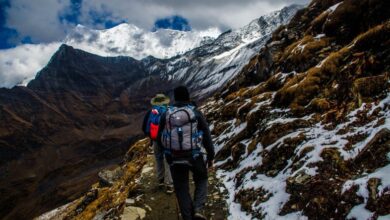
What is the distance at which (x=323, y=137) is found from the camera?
1360 centimetres

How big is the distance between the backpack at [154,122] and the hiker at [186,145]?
2260 mm

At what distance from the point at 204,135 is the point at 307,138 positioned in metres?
7.05

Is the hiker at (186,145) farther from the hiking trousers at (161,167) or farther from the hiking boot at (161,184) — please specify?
the hiking boot at (161,184)

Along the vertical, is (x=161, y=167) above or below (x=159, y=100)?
below

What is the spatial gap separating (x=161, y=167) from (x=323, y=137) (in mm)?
6469

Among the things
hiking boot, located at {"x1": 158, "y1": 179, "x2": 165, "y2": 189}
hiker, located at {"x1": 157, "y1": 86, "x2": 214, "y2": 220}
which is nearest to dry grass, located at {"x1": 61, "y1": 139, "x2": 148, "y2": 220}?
hiking boot, located at {"x1": 158, "y1": 179, "x2": 165, "y2": 189}

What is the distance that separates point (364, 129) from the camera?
12219 mm

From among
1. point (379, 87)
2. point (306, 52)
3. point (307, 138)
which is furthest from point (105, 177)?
point (379, 87)

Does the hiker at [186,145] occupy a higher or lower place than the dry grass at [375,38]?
lower

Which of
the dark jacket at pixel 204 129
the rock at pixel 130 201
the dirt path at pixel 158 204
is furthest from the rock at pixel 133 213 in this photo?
the dark jacket at pixel 204 129

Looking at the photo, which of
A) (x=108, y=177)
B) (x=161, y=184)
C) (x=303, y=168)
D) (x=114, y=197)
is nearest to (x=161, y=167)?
(x=161, y=184)

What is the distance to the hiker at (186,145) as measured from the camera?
28.2 ft

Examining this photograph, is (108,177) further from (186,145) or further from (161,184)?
(186,145)

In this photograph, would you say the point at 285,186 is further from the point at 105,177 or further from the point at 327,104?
the point at 105,177
